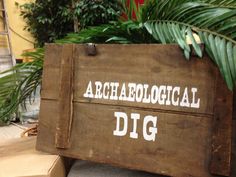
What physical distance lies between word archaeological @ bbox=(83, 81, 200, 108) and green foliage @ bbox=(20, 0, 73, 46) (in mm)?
2079

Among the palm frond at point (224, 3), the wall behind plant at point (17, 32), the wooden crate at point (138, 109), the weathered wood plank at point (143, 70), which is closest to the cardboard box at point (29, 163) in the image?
the wooden crate at point (138, 109)

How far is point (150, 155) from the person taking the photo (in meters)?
0.88

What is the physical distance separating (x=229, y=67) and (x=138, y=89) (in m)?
0.27

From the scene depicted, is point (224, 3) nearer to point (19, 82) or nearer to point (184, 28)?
point (184, 28)

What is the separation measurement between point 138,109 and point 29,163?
413 millimetres

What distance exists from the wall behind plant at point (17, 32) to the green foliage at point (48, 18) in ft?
0.24

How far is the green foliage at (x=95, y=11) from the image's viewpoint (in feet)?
7.80

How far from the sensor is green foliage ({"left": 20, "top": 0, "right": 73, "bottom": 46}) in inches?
118

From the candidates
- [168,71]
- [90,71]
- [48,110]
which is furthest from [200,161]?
[48,110]

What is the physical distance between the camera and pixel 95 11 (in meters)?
2.40

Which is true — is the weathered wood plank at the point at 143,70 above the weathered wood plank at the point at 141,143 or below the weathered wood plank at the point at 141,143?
above

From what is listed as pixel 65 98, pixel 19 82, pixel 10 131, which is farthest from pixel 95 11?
pixel 65 98

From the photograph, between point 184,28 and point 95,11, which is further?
point 95,11

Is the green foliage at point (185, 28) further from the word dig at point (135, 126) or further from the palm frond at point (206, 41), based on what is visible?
the word dig at point (135, 126)
